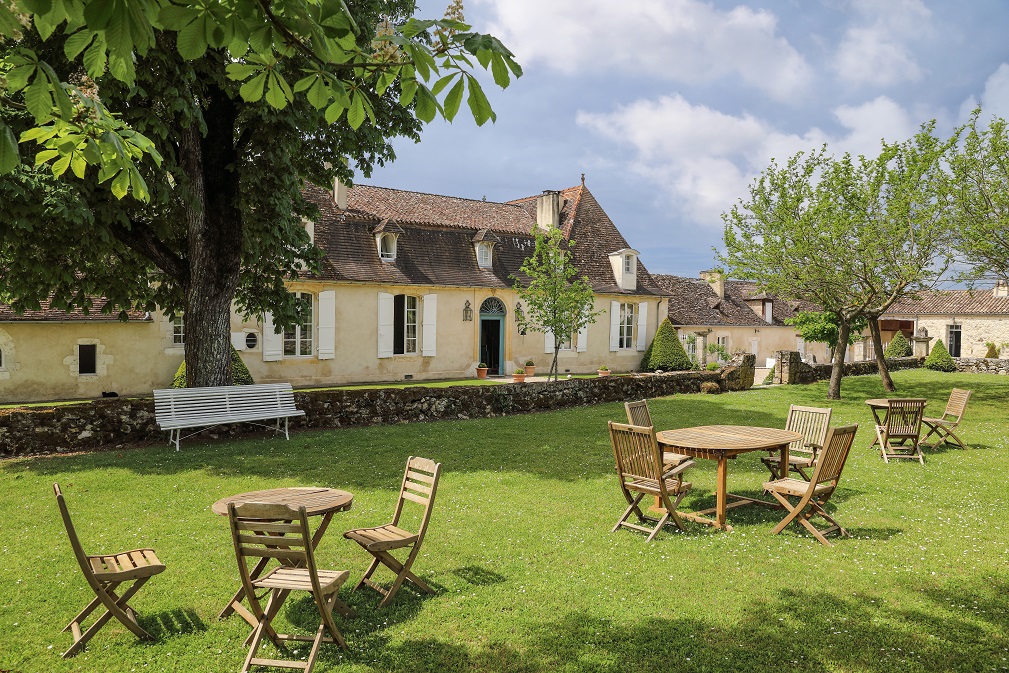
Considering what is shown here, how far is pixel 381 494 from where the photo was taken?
803cm

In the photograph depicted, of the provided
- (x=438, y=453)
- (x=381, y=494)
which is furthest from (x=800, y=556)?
(x=438, y=453)

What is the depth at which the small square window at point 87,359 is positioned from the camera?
17453 millimetres

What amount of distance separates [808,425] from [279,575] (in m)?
7.16

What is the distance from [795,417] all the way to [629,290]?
19291 mm

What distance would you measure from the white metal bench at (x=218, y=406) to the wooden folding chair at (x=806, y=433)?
853cm

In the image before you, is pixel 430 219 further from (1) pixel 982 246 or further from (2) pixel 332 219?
(1) pixel 982 246

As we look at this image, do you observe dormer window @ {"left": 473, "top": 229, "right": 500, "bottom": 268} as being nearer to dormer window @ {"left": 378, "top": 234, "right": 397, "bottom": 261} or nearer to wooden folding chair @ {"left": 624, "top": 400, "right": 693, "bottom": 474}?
dormer window @ {"left": 378, "top": 234, "right": 397, "bottom": 261}

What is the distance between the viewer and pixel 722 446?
6.79 m

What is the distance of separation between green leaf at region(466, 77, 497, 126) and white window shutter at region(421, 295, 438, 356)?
2027 centimetres

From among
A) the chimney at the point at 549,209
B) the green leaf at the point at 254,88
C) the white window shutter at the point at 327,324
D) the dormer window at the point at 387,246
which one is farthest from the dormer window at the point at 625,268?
the green leaf at the point at 254,88

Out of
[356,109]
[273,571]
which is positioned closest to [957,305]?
[273,571]

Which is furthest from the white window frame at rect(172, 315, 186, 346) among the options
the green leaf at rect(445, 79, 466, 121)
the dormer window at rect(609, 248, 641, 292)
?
the green leaf at rect(445, 79, 466, 121)

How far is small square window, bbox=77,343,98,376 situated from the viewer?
17453mm

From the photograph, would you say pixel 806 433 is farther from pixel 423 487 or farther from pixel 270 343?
pixel 270 343
